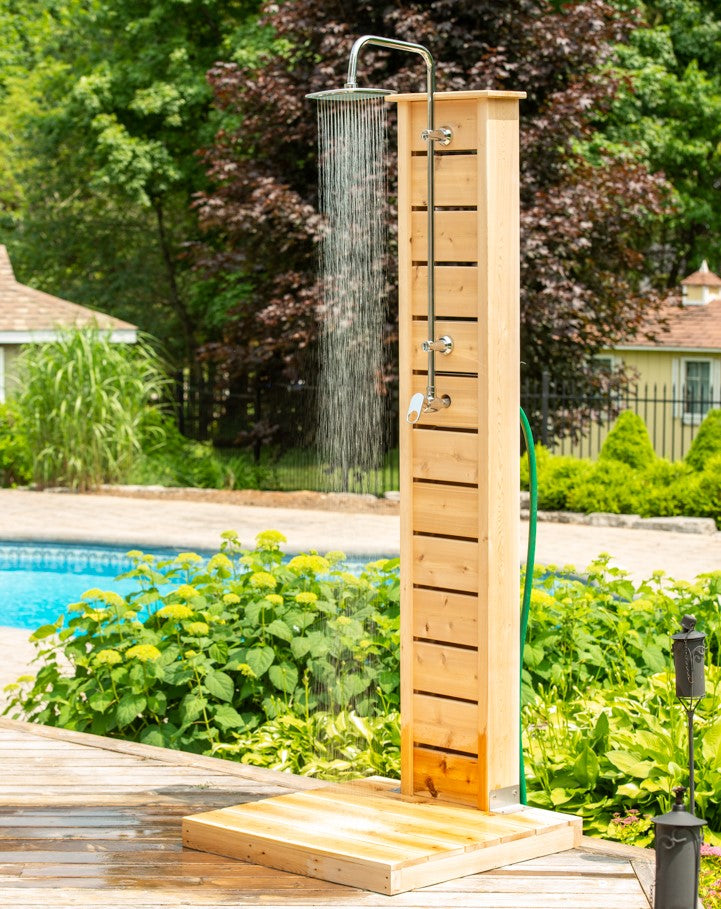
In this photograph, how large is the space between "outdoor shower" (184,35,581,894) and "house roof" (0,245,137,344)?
42.8ft

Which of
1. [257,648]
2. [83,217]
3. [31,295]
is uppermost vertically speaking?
[83,217]

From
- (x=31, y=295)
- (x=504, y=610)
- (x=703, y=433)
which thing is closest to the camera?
(x=504, y=610)

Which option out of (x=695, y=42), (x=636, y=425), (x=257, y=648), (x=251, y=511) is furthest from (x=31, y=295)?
(x=257, y=648)

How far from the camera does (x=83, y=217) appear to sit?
24.6 meters

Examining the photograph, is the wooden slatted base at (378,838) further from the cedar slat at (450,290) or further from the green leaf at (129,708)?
the cedar slat at (450,290)

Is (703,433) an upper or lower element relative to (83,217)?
lower

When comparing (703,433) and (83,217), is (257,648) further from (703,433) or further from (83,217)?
(83,217)

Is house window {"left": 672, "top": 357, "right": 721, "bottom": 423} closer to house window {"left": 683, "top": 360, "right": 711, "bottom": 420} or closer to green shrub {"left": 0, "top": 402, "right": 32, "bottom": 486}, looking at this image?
house window {"left": 683, "top": 360, "right": 711, "bottom": 420}

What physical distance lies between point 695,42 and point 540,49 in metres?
9.20

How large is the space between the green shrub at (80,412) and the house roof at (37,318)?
172 cm

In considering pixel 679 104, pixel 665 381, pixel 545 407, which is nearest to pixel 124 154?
pixel 545 407

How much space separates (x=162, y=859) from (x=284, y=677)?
130cm

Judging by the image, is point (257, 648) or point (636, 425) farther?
point (636, 425)

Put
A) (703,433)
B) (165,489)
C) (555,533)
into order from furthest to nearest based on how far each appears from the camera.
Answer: (165,489) < (703,433) < (555,533)
